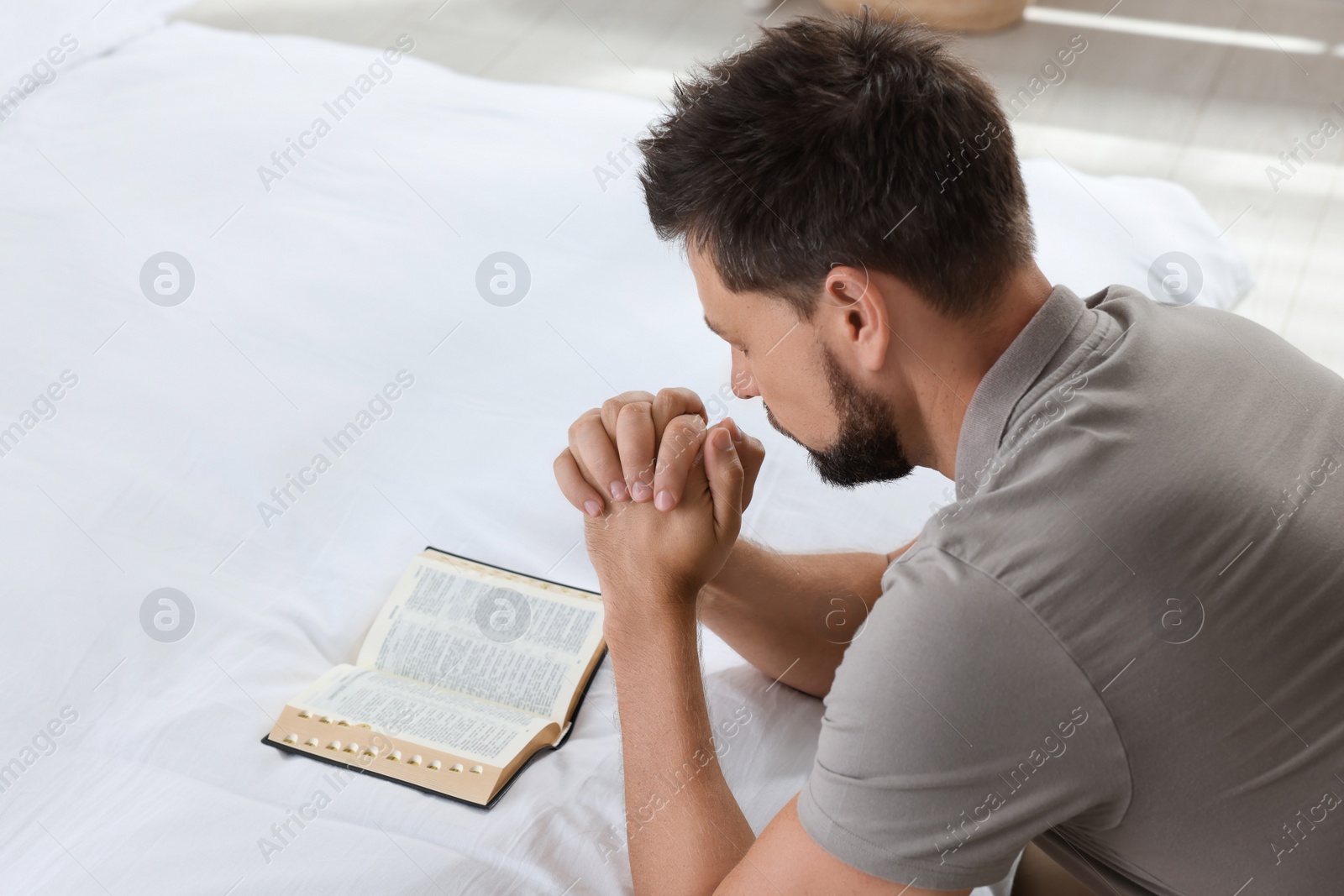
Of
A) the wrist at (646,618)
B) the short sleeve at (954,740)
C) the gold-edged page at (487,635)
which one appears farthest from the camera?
the gold-edged page at (487,635)

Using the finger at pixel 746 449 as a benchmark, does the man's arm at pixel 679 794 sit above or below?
below

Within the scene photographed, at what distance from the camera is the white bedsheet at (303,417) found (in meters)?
0.96

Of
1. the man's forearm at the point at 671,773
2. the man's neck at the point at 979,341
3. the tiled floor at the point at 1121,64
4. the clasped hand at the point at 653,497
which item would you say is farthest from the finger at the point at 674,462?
the tiled floor at the point at 1121,64

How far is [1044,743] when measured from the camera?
2.37 ft

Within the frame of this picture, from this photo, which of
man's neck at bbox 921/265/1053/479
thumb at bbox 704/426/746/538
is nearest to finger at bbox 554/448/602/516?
thumb at bbox 704/426/746/538

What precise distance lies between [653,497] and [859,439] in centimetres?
19

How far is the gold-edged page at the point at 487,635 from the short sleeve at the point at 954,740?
1.39 ft

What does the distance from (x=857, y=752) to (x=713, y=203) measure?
48 centimetres

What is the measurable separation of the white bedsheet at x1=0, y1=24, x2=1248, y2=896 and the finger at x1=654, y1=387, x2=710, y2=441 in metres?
0.30

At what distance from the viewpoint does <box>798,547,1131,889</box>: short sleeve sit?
28.2 inches

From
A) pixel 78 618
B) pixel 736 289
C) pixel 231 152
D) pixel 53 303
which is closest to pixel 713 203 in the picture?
pixel 736 289

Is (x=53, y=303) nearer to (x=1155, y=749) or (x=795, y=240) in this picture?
(x=795, y=240)

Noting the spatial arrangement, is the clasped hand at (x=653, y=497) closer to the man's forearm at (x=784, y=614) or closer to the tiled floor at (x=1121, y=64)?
the man's forearm at (x=784, y=614)

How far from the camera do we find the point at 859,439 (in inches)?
38.9
